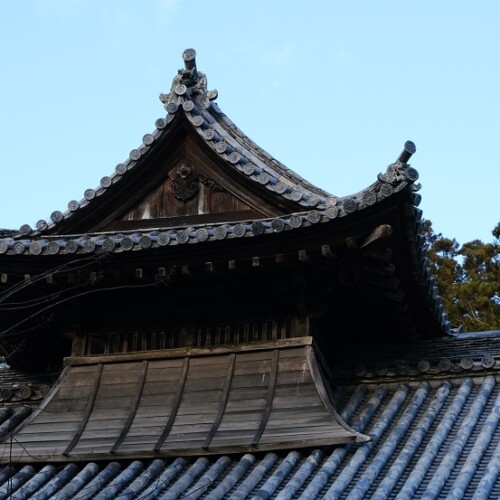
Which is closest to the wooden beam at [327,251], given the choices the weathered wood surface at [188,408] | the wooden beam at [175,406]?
the weathered wood surface at [188,408]

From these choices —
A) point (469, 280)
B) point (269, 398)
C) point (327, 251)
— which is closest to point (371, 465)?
point (269, 398)

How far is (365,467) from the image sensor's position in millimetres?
9180

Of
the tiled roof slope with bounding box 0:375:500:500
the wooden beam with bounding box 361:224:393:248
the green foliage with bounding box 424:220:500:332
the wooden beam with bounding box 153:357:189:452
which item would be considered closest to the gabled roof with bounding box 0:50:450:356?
the wooden beam with bounding box 361:224:393:248

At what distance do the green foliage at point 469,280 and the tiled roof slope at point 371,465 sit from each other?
40.0 feet

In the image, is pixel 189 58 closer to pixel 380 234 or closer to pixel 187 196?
pixel 187 196

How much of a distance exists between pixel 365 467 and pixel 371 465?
0.10 meters

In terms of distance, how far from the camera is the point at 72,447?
10297 millimetres

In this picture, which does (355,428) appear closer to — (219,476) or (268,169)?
(219,476)

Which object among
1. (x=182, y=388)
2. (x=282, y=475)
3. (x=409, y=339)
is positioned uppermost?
(x=409, y=339)

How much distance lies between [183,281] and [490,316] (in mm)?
13490

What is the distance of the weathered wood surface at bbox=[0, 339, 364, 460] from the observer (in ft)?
32.3

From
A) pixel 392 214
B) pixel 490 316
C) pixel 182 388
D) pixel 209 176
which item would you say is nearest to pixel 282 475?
pixel 182 388

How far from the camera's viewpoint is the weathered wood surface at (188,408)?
9852mm

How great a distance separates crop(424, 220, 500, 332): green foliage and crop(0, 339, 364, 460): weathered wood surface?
1266cm
